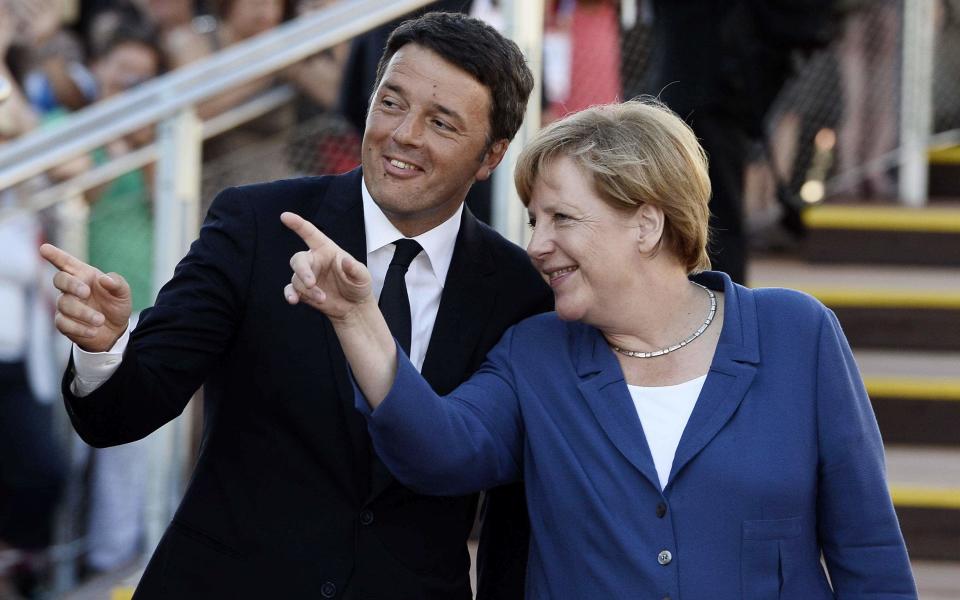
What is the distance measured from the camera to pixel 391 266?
8.23ft

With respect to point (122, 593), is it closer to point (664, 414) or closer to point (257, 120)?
point (257, 120)

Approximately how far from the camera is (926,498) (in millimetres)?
4133

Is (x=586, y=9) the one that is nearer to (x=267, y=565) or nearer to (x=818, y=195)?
(x=818, y=195)

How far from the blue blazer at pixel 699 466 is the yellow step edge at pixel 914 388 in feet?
7.52

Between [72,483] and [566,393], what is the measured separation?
1.97m

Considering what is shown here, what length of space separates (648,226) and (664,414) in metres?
0.32

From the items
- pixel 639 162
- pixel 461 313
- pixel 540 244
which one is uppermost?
pixel 639 162

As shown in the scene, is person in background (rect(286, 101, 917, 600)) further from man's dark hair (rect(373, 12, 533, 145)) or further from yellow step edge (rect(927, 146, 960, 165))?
yellow step edge (rect(927, 146, 960, 165))

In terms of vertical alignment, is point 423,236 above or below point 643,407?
above

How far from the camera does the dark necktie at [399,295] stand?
97.2 inches

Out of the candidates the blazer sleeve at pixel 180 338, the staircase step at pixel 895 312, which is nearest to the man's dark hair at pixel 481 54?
the blazer sleeve at pixel 180 338

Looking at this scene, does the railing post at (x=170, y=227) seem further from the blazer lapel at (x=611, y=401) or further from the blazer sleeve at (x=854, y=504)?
the blazer sleeve at (x=854, y=504)

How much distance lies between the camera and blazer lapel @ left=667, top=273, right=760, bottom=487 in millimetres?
2277

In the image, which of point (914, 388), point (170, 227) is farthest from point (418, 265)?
point (914, 388)
